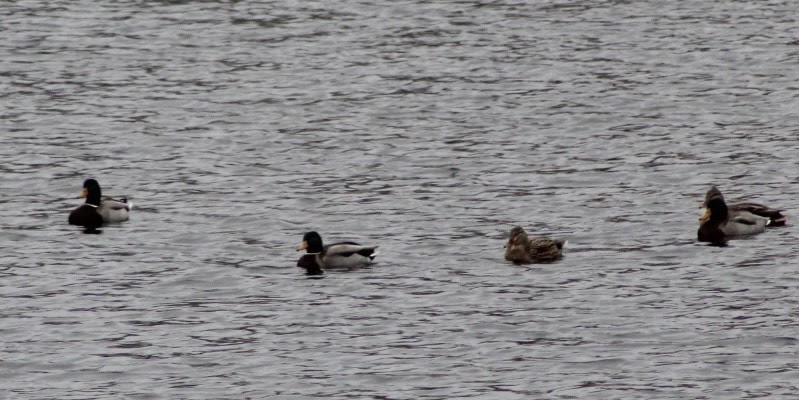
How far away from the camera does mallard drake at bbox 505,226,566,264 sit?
27156mm

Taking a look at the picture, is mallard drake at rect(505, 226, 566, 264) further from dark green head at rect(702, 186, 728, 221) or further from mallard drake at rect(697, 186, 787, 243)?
dark green head at rect(702, 186, 728, 221)

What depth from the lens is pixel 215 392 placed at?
69.0 ft

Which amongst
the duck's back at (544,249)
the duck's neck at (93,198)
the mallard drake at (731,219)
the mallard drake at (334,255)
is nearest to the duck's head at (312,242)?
the mallard drake at (334,255)

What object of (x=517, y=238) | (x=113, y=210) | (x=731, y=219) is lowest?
(x=731, y=219)

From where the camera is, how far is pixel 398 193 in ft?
108

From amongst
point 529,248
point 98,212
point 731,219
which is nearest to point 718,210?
point 731,219

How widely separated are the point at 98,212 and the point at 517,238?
8012mm

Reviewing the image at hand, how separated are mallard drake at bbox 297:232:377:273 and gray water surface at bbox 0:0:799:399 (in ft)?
0.75

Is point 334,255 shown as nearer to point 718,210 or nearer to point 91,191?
point 91,191

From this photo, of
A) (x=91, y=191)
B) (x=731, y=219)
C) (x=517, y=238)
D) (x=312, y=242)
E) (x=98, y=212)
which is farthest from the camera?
(x=91, y=191)

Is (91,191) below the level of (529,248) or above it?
above

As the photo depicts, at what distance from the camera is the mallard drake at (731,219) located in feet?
95.0

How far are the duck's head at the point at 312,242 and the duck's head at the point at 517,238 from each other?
9.76 ft

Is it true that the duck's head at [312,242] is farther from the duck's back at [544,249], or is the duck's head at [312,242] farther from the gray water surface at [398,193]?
the duck's back at [544,249]
